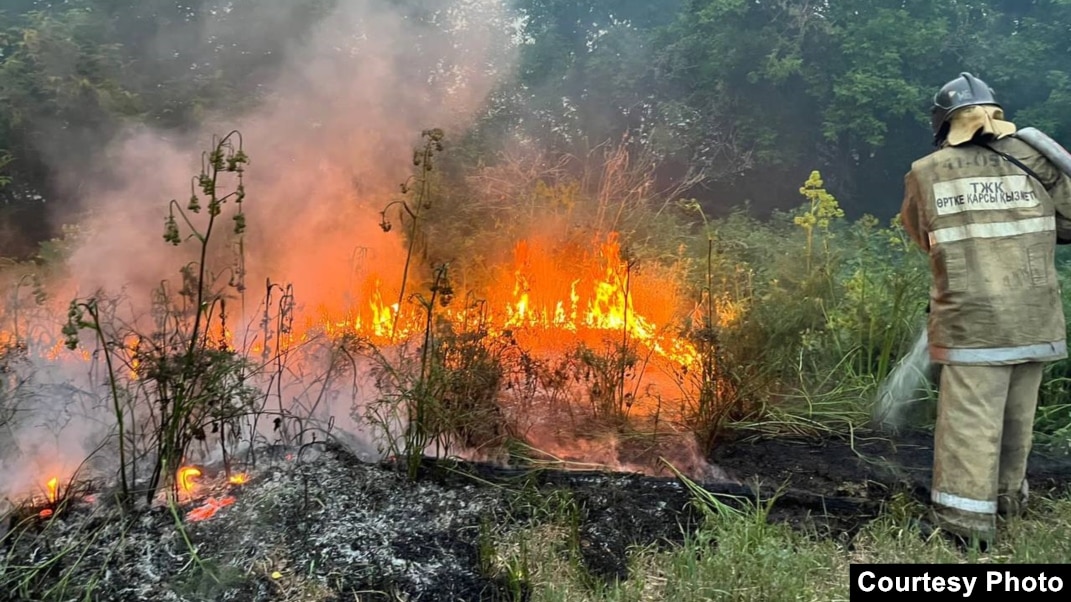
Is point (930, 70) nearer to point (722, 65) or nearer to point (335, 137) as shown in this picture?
point (722, 65)

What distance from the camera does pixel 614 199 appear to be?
898 centimetres

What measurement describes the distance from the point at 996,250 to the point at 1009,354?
0.47 metres

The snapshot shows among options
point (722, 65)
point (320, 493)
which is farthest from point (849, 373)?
point (722, 65)

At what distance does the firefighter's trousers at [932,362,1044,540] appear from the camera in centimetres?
315

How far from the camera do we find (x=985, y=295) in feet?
10.3

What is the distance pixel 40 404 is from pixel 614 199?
6595 millimetres

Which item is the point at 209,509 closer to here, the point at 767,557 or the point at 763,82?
the point at 767,557

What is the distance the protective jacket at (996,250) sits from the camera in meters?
3.14

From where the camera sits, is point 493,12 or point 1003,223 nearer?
point 1003,223

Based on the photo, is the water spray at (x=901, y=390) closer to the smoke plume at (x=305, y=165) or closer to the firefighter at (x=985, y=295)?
the firefighter at (x=985, y=295)

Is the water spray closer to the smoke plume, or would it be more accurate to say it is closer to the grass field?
the grass field

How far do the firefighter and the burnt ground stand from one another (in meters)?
0.44

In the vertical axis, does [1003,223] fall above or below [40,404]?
above

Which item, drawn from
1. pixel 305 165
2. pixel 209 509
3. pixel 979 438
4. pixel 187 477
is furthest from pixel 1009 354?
pixel 305 165
